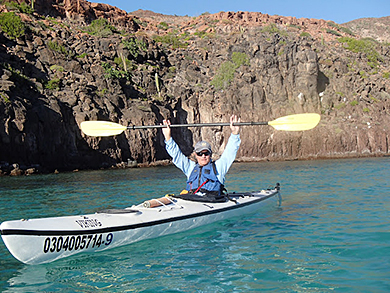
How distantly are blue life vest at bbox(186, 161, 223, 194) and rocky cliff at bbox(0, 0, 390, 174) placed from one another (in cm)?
1731

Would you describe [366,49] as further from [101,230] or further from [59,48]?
[101,230]

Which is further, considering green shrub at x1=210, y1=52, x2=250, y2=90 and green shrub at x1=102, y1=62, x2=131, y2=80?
green shrub at x1=210, y1=52, x2=250, y2=90

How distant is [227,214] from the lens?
7133mm

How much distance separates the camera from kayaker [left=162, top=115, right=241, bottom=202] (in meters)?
6.76

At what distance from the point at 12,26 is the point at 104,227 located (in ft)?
103

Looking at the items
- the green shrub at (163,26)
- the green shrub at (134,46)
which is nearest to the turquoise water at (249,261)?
the green shrub at (134,46)

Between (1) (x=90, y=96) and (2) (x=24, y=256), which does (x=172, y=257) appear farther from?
(1) (x=90, y=96)

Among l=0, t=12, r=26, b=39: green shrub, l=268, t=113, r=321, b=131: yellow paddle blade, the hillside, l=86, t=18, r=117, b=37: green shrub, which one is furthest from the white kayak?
the hillside

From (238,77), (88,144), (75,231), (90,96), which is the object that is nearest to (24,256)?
(75,231)

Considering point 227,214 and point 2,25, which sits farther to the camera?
point 2,25

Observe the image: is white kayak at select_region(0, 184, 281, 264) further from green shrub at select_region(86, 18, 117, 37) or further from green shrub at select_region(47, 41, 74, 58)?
green shrub at select_region(86, 18, 117, 37)

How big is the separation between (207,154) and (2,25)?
31.1 meters

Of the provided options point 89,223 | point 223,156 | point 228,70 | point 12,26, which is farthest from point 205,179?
point 12,26

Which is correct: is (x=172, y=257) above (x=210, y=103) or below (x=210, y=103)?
below
